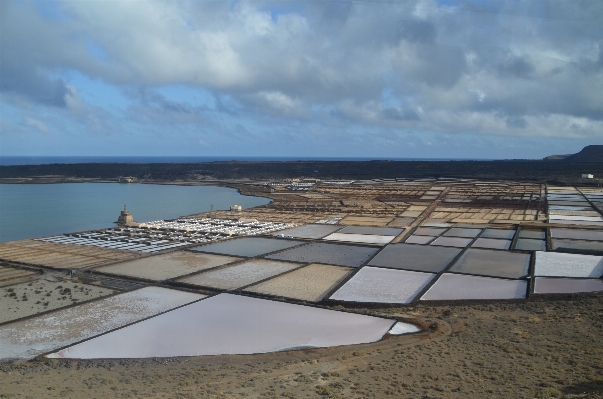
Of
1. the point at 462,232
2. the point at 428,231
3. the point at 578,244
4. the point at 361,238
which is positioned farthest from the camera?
the point at 428,231

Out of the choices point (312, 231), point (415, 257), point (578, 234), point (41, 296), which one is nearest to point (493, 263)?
point (415, 257)

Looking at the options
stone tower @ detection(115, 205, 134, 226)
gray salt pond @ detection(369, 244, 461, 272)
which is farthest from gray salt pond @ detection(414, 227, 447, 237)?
stone tower @ detection(115, 205, 134, 226)

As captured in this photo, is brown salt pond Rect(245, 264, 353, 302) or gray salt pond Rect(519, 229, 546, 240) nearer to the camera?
brown salt pond Rect(245, 264, 353, 302)

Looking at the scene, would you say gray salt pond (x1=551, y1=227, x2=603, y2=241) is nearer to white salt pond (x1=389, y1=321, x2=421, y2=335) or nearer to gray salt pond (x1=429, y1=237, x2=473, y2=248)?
gray salt pond (x1=429, y1=237, x2=473, y2=248)

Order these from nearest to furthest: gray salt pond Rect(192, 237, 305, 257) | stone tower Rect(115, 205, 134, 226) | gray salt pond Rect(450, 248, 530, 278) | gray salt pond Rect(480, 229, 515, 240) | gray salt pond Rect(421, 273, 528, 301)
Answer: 1. gray salt pond Rect(421, 273, 528, 301)
2. gray salt pond Rect(450, 248, 530, 278)
3. gray salt pond Rect(192, 237, 305, 257)
4. gray salt pond Rect(480, 229, 515, 240)
5. stone tower Rect(115, 205, 134, 226)

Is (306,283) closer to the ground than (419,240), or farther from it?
closer to the ground

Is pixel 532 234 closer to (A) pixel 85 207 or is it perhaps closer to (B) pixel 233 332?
(B) pixel 233 332

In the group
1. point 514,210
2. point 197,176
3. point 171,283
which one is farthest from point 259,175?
point 171,283
